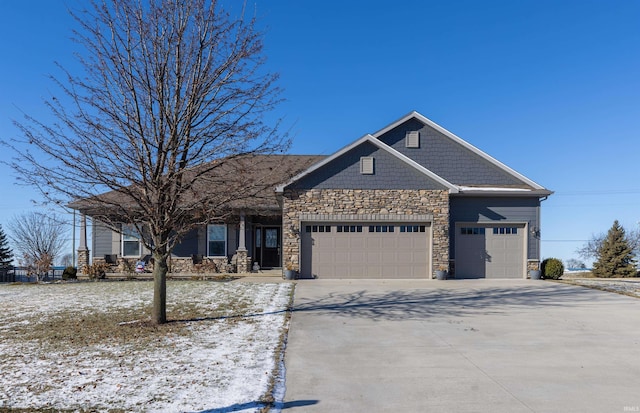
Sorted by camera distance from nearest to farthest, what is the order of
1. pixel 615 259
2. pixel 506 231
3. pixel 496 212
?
pixel 496 212, pixel 506 231, pixel 615 259

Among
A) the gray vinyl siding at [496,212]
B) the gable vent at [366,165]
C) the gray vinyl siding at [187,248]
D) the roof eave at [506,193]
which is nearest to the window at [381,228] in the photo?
the gable vent at [366,165]

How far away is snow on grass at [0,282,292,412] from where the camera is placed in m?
4.71

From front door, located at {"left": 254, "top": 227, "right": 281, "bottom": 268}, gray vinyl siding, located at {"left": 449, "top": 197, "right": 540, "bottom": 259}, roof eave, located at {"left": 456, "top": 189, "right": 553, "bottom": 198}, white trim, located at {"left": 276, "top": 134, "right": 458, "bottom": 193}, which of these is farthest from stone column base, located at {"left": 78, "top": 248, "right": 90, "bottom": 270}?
roof eave, located at {"left": 456, "top": 189, "right": 553, "bottom": 198}

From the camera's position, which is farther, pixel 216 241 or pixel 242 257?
pixel 216 241

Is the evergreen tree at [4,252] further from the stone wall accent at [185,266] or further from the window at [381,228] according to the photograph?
the window at [381,228]

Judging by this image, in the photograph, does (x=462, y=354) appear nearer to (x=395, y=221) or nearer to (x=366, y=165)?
(x=395, y=221)

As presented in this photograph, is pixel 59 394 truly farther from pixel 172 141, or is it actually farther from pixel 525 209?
pixel 525 209

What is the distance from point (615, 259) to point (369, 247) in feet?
50.0

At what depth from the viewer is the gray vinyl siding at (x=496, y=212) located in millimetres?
17641

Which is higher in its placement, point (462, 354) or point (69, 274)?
point (462, 354)

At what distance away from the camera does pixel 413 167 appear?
1675 cm

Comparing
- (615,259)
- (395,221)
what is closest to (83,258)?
(395,221)

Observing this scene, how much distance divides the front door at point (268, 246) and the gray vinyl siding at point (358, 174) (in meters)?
5.66

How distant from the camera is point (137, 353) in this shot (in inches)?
253
